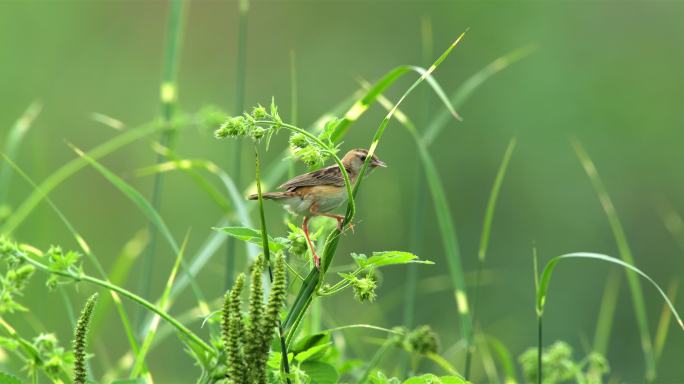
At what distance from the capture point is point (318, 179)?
2.59m

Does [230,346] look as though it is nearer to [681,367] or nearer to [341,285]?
[341,285]

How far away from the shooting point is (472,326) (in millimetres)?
2654

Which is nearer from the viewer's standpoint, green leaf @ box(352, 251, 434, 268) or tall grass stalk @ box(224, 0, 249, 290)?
green leaf @ box(352, 251, 434, 268)

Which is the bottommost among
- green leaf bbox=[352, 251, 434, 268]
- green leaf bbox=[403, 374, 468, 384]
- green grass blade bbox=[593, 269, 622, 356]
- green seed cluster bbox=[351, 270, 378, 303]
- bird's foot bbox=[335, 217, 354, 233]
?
green leaf bbox=[403, 374, 468, 384]

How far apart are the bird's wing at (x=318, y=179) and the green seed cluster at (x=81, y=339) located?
0.84 metres

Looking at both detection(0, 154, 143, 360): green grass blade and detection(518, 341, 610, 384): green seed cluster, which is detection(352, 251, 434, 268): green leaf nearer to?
detection(0, 154, 143, 360): green grass blade

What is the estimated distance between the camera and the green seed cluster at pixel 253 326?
1.62 m

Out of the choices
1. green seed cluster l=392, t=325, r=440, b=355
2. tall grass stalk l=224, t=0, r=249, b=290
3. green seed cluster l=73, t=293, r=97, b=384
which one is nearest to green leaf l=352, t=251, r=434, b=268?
green seed cluster l=73, t=293, r=97, b=384

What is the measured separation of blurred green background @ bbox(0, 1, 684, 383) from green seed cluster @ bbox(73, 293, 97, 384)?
8.79 metres

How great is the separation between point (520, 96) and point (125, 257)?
490 inches

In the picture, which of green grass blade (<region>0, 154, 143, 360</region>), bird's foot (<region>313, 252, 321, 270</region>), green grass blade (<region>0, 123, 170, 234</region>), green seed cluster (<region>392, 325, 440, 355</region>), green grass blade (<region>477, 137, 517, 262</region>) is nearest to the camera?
bird's foot (<region>313, 252, 321, 270</region>)

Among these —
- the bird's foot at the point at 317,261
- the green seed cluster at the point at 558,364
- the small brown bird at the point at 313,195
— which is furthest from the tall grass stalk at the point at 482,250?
the bird's foot at the point at 317,261

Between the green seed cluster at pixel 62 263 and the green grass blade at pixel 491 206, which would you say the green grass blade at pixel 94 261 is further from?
the green grass blade at pixel 491 206

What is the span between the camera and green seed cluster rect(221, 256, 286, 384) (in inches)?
63.9
